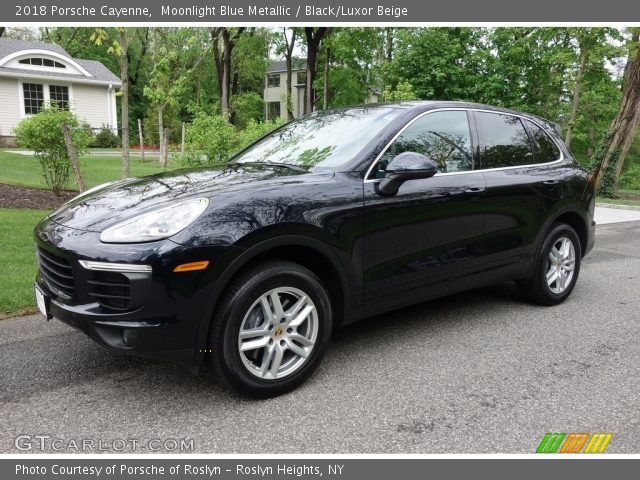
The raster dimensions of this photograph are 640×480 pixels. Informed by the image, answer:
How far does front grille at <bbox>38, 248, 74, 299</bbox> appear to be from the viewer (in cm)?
282

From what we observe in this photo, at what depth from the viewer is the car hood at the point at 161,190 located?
9.51ft

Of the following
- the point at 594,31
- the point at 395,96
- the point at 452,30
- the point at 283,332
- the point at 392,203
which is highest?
the point at 452,30

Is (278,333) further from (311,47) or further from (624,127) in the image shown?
(311,47)

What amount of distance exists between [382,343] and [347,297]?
2.55 feet

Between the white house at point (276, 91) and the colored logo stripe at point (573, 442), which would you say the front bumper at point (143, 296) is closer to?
the colored logo stripe at point (573, 442)

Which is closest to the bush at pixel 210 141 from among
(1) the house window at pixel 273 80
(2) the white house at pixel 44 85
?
(2) the white house at pixel 44 85

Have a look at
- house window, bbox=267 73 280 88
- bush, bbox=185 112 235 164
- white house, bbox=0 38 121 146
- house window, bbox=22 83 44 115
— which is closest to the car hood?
bush, bbox=185 112 235 164

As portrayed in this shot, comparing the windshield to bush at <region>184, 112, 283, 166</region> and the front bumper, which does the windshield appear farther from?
bush at <region>184, 112, 283, 166</region>

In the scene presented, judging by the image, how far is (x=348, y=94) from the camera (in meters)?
36.0

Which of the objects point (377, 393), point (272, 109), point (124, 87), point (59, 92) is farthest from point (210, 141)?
point (272, 109)

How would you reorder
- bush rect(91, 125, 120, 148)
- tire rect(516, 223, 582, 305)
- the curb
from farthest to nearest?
bush rect(91, 125, 120, 148)
the curb
tire rect(516, 223, 582, 305)

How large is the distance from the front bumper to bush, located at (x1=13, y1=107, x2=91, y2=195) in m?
7.03
